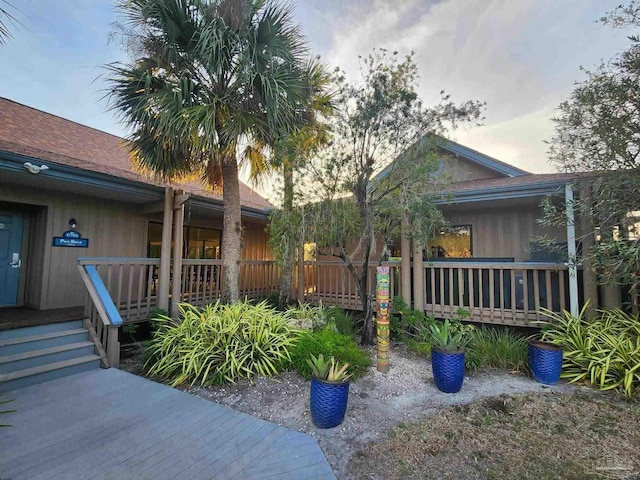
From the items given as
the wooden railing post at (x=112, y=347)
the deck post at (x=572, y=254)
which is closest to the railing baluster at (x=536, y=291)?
the deck post at (x=572, y=254)

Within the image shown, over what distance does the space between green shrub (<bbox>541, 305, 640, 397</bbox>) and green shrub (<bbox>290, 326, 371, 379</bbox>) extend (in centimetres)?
311

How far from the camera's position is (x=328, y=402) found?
3.19 metres

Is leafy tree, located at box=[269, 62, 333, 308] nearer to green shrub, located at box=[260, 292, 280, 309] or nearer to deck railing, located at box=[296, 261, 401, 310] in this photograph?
deck railing, located at box=[296, 261, 401, 310]

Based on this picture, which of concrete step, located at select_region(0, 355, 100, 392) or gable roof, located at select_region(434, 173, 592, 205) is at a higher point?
gable roof, located at select_region(434, 173, 592, 205)

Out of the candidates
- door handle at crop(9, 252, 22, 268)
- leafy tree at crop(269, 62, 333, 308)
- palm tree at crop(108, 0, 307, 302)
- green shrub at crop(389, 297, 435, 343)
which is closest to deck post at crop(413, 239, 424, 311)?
green shrub at crop(389, 297, 435, 343)

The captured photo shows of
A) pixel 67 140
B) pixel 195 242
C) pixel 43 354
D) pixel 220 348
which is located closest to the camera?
pixel 43 354

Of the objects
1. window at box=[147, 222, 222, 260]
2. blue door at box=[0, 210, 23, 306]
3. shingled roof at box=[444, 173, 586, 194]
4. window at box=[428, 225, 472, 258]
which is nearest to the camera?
blue door at box=[0, 210, 23, 306]

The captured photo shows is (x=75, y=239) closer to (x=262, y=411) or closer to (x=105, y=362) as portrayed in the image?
(x=105, y=362)

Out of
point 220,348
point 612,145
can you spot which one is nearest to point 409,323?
point 220,348

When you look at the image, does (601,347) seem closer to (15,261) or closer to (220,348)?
(220,348)

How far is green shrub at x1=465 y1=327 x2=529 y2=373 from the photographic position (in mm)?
5008

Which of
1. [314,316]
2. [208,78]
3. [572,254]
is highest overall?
[208,78]

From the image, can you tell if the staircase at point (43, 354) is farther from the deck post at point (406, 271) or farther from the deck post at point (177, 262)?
the deck post at point (406, 271)

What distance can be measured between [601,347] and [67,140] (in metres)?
12.4
